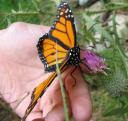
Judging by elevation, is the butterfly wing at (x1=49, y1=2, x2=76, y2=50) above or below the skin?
above

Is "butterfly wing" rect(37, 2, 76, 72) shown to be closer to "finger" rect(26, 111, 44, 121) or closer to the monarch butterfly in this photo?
the monarch butterfly

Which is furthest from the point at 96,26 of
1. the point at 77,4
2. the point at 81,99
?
the point at 77,4

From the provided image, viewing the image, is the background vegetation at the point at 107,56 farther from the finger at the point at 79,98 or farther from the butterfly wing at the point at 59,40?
the butterfly wing at the point at 59,40

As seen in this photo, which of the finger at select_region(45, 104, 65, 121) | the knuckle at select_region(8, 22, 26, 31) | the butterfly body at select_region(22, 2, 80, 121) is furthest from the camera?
the knuckle at select_region(8, 22, 26, 31)

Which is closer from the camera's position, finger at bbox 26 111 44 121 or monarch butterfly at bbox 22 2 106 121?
monarch butterfly at bbox 22 2 106 121

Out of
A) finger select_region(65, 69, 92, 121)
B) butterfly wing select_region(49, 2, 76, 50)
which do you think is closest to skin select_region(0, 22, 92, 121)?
finger select_region(65, 69, 92, 121)

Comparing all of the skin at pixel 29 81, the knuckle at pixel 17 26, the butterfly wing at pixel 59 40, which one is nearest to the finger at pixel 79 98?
the skin at pixel 29 81

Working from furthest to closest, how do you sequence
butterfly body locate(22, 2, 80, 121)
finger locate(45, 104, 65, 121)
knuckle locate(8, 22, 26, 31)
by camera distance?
knuckle locate(8, 22, 26, 31) → finger locate(45, 104, 65, 121) → butterfly body locate(22, 2, 80, 121)

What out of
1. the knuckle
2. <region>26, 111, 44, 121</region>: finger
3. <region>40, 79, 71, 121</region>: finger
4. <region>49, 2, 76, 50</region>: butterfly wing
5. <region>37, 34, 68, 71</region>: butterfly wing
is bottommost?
<region>26, 111, 44, 121</region>: finger
